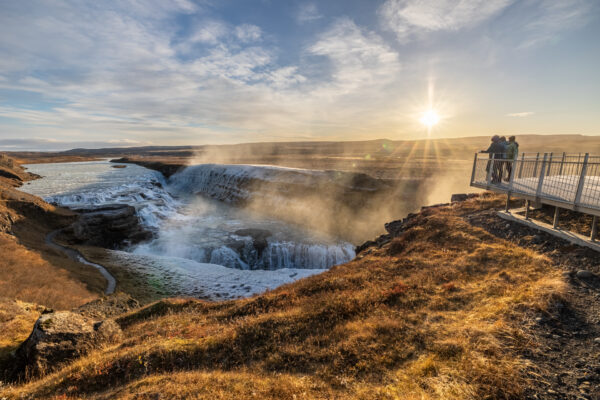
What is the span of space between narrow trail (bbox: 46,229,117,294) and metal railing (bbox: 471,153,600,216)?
886 inches

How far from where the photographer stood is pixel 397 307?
767cm

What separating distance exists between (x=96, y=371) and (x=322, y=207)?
30.8 meters

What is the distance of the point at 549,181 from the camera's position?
35.3ft

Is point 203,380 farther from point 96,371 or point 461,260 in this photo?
point 461,260

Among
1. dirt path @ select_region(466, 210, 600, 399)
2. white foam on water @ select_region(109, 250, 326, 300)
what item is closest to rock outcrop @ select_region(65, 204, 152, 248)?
white foam on water @ select_region(109, 250, 326, 300)

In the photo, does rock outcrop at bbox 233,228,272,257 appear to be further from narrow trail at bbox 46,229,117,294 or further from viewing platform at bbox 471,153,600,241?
viewing platform at bbox 471,153,600,241

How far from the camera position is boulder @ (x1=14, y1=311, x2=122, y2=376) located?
6516mm

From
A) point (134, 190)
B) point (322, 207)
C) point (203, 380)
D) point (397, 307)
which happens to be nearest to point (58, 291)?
point (203, 380)

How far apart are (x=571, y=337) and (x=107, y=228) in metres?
34.3

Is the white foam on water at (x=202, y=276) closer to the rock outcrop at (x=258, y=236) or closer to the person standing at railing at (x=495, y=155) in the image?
the rock outcrop at (x=258, y=236)

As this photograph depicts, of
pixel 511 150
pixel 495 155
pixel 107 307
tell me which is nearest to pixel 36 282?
pixel 107 307

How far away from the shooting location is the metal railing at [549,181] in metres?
7.91

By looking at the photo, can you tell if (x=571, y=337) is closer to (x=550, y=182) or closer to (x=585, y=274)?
(x=585, y=274)

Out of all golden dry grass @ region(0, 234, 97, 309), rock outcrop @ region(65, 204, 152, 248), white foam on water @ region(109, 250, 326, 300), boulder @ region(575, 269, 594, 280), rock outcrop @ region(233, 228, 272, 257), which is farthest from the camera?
rock outcrop @ region(65, 204, 152, 248)
